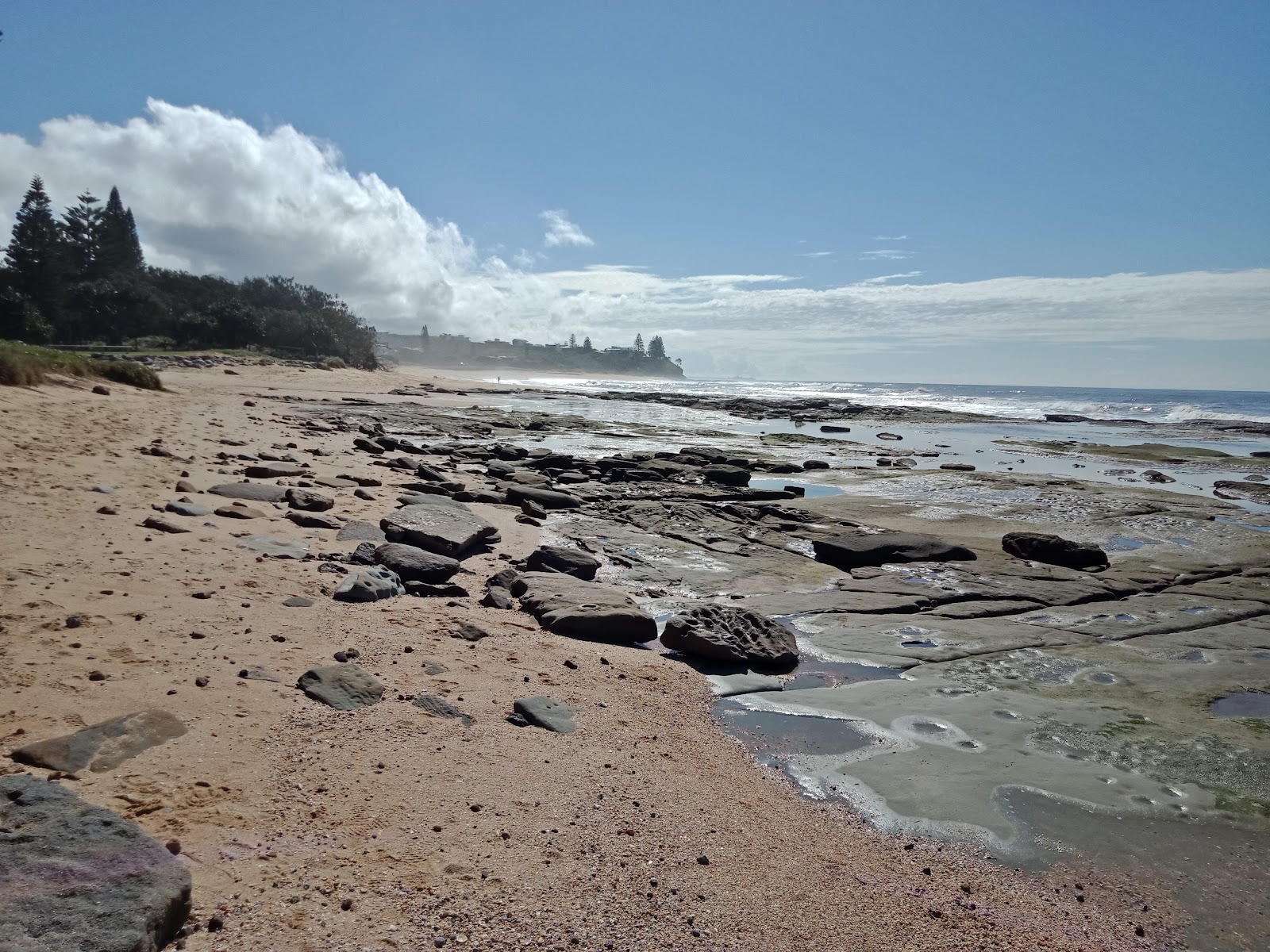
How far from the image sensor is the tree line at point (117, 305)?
44969 mm

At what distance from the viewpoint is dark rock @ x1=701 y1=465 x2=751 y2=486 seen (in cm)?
1498

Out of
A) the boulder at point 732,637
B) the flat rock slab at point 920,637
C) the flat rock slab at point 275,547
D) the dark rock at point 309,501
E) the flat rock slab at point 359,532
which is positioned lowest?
the flat rock slab at point 920,637

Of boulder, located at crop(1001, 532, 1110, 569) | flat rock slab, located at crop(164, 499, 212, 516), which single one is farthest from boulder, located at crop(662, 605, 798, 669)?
boulder, located at crop(1001, 532, 1110, 569)

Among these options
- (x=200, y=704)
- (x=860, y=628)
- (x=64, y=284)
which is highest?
(x=64, y=284)

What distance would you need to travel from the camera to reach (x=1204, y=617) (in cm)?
736

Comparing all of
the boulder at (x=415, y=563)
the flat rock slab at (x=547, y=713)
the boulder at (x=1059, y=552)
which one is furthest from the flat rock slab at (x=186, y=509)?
the boulder at (x=1059, y=552)

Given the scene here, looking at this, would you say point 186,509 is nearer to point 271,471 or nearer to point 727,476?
point 271,471

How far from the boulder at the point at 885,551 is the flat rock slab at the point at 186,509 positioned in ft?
22.6

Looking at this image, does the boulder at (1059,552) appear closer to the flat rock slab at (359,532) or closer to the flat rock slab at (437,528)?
the flat rock slab at (437,528)

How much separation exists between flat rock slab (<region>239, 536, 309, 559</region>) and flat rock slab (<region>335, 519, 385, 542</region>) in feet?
1.85

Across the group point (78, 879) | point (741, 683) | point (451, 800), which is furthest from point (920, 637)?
point (78, 879)

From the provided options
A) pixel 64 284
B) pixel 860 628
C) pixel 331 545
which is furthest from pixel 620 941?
pixel 64 284

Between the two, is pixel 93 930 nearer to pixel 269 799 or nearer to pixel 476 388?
pixel 269 799

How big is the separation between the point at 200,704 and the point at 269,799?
952 mm
